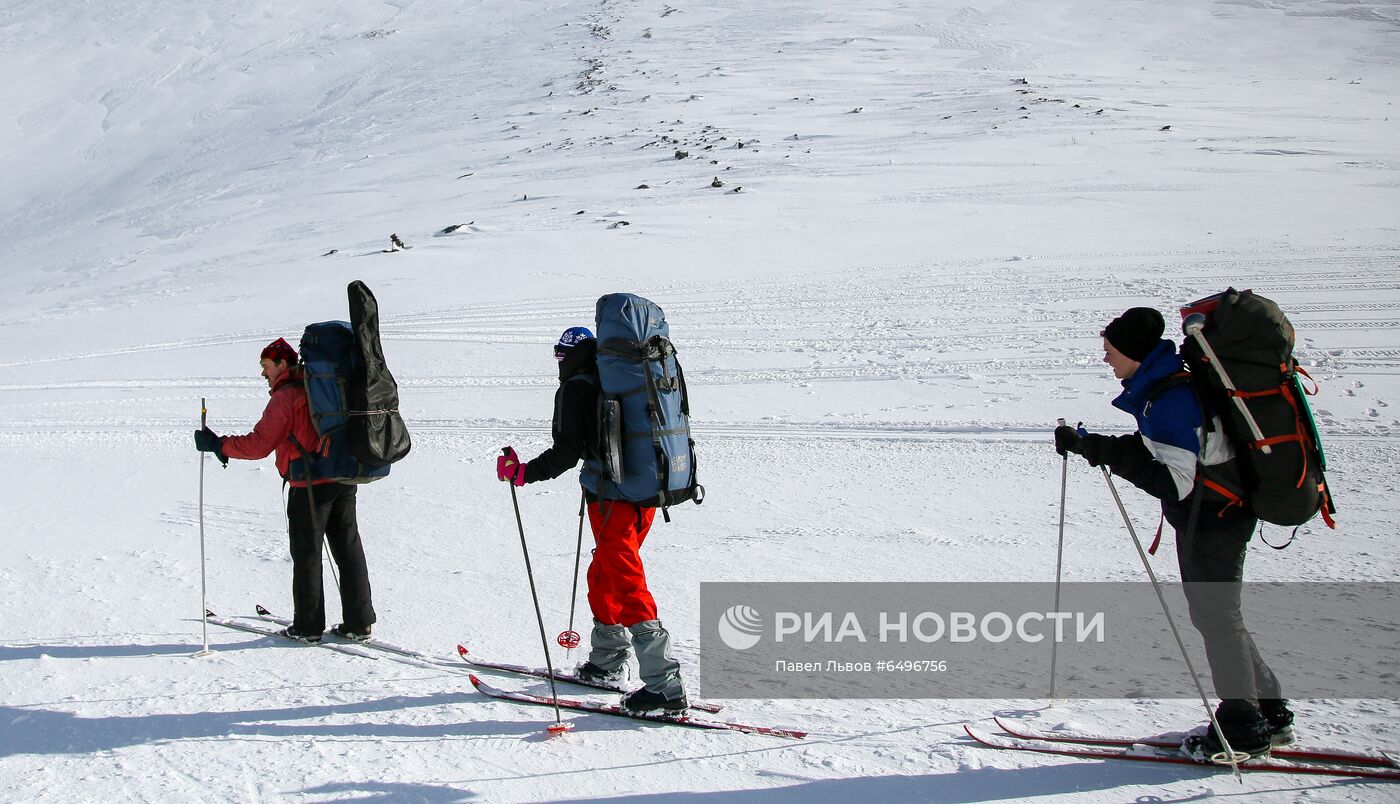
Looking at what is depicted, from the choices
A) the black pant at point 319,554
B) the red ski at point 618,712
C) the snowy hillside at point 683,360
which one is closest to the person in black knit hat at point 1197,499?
the snowy hillside at point 683,360

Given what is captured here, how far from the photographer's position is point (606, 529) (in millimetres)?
3873

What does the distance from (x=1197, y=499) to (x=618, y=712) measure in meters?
2.32

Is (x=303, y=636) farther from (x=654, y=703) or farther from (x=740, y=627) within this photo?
(x=740, y=627)

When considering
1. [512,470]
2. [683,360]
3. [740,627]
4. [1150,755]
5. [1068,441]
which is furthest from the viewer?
[683,360]

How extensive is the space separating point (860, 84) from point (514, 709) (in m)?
33.2

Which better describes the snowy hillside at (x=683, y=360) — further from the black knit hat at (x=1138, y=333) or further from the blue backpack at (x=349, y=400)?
the black knit hat at (x=1138, y=333)

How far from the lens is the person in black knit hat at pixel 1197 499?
11.1 feet

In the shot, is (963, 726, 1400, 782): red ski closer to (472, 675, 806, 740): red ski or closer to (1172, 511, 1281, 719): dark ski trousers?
(1172, 511, 1281, 719): dark ski trousers

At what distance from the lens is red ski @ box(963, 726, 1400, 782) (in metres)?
3.44

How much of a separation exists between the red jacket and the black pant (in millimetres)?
121

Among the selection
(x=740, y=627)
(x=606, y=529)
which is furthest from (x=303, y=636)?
(x=740, y=627)

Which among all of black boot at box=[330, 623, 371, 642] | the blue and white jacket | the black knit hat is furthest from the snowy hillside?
the black knit hat

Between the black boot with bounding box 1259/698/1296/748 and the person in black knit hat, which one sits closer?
the person in black knit hat

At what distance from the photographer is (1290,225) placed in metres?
15.5
